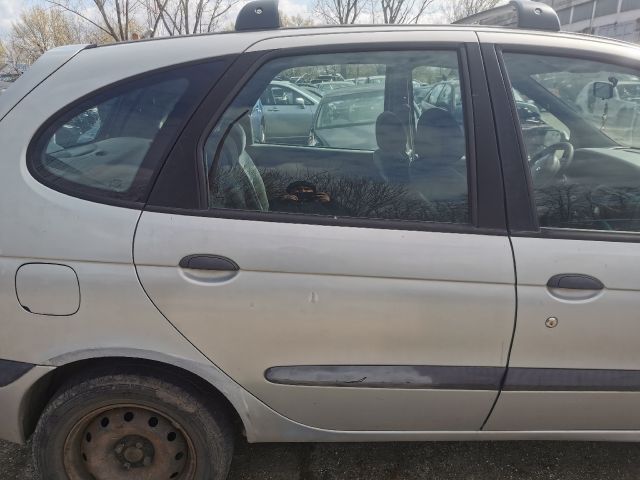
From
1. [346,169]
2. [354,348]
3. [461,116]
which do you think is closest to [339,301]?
[354,348]

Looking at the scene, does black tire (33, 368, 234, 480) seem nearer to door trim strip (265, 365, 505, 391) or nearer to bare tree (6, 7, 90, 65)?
door trim strip (265, 365, 505, 391)

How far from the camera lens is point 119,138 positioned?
163 cm

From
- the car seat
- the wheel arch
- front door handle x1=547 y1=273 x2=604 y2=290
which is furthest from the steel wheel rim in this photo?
front door handle x1=547 y1=273 x2=604 y2=290

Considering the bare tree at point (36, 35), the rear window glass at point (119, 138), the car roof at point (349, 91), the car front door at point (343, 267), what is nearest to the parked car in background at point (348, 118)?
the car roof at point (349, 91)

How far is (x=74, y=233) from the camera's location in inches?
59.9

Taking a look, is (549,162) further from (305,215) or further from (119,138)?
(119,138)

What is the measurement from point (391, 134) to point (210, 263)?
811mm

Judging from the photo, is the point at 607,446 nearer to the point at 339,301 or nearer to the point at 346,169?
the point at 339,301

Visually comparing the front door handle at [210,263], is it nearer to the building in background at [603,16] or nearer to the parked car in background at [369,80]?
the parked car in background at [369,80]

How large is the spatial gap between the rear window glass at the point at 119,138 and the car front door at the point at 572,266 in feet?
3.64

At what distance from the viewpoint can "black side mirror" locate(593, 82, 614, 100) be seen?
1766mm

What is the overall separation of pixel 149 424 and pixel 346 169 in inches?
46.1

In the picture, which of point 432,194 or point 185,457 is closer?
point 432,194

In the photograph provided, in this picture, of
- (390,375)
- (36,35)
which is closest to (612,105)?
(390,375)
